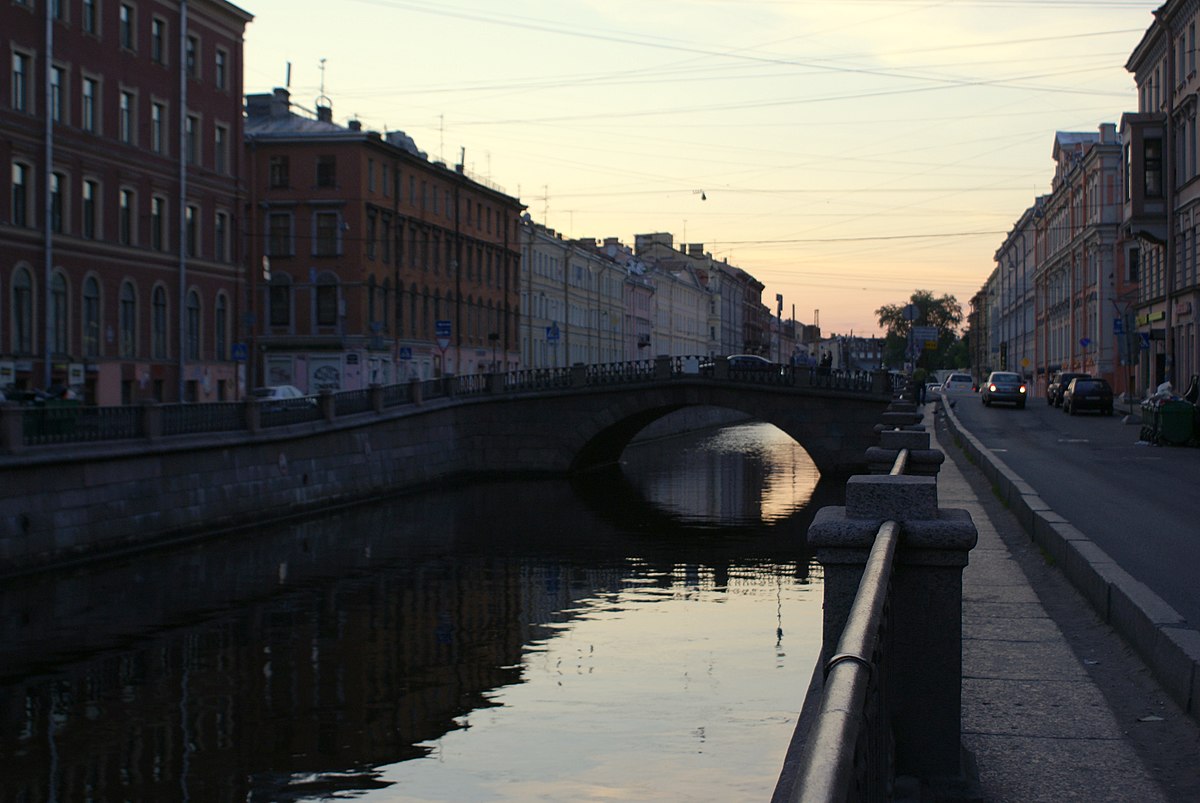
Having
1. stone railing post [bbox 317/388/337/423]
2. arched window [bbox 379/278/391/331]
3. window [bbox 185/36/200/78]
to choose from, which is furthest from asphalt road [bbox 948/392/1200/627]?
arched window [bbox 379/278/391/331]

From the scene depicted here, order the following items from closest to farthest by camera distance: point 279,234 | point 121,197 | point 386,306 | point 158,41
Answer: point 121,197 < point 158,41 < point 279,234 < point 386,306

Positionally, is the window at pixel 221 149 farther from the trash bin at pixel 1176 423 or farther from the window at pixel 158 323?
the trash bin at pixel 1176 423

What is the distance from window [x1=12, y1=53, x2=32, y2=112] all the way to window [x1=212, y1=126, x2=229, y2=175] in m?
10.9

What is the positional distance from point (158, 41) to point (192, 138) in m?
3.48

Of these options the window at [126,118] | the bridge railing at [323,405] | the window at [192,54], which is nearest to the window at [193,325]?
the bridge railing at [323,405]

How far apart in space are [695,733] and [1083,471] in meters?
12.7

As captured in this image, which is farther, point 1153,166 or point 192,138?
point 1153,166

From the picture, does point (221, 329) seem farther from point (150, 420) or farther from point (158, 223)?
point (150, 420)

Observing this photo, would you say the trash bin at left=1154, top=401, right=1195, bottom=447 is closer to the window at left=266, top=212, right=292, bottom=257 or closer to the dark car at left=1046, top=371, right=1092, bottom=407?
the dark car at left=1046, top=371, right=1092, bottom=407

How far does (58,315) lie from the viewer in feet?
134

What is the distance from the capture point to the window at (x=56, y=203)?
40.5m

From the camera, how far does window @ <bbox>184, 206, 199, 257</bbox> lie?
159 ft

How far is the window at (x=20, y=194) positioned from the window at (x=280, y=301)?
76.8 feet

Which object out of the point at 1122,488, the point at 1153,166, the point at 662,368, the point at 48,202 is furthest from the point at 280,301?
the point at 1122,488
